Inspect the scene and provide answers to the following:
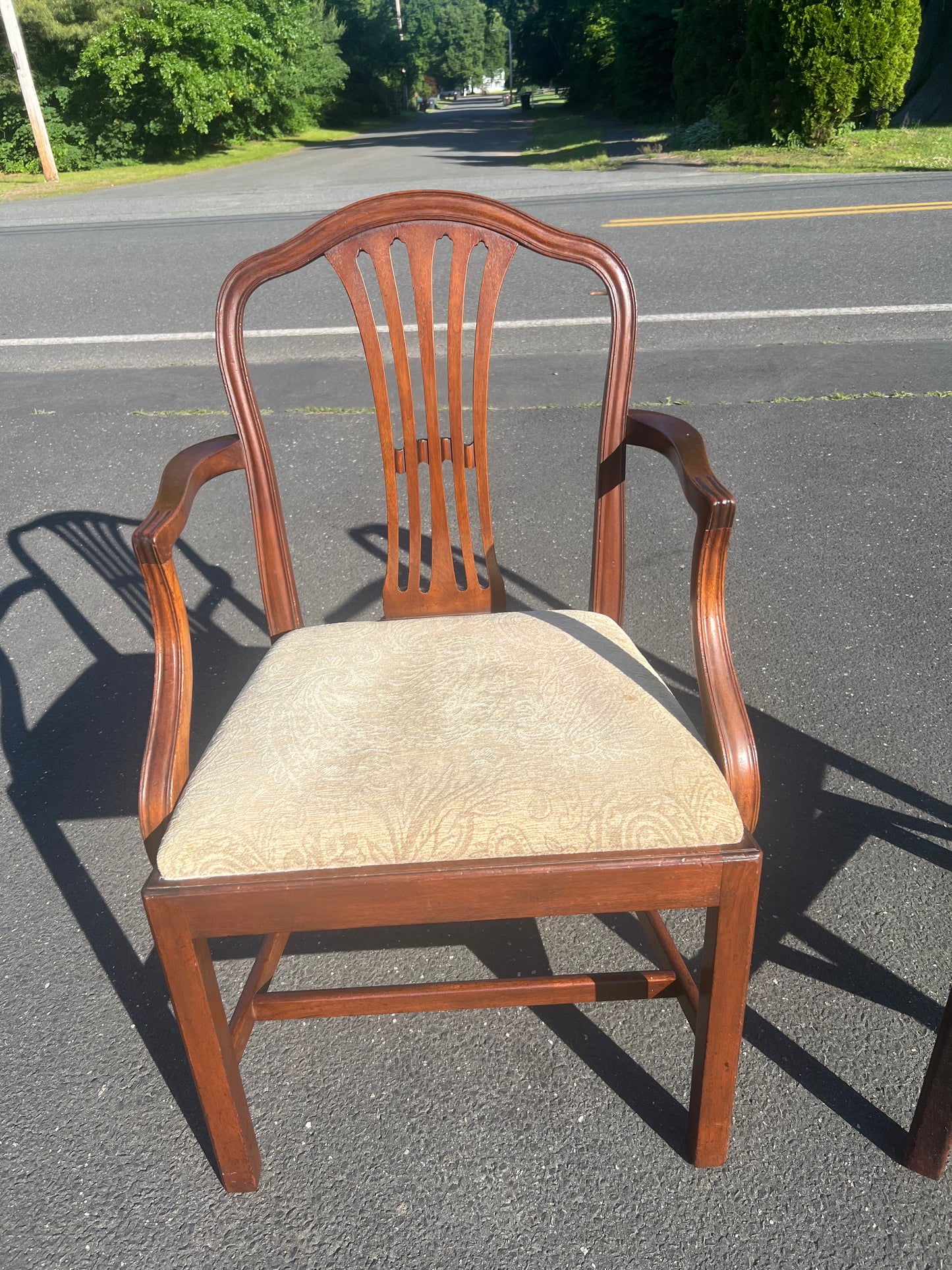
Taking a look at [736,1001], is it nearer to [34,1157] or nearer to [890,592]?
[34,1157]

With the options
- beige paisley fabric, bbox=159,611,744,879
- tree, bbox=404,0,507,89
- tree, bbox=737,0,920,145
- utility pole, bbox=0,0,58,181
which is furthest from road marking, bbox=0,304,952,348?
tree, bbox=404,0,507,89

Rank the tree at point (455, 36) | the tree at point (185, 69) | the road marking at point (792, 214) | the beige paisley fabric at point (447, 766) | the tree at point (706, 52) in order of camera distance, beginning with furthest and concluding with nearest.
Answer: the tree at point (455, 36) → the tree at point (185, 69) → the tree at point (706, 52) → the road marking at point (792, 214) → the beige paisley fabric at point (447, 766)

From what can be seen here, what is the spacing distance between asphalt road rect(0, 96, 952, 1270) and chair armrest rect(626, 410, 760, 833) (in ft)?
1.93

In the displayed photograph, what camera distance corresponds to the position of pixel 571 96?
1235 inches

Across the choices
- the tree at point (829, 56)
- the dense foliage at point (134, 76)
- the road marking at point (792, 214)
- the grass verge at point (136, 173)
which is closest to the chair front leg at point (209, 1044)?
the road marking at point (792, 214)

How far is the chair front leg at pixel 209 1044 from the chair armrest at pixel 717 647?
73cm

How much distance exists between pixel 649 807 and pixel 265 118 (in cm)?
2949

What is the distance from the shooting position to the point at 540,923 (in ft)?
5.98

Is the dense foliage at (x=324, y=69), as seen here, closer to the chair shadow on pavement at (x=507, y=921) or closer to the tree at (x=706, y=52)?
the tree at (x=706, y=52)

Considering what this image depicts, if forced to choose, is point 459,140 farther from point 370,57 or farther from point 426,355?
point 426,355

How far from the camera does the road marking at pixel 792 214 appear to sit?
7633 mm

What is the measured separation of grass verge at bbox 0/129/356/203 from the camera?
48.7 ft

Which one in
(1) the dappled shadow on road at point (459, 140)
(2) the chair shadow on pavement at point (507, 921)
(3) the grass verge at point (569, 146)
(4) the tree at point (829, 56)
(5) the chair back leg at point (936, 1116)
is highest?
(4) the tree at point (829, 56)

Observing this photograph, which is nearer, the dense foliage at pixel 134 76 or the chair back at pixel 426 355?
the chair back at pixel 426 355
